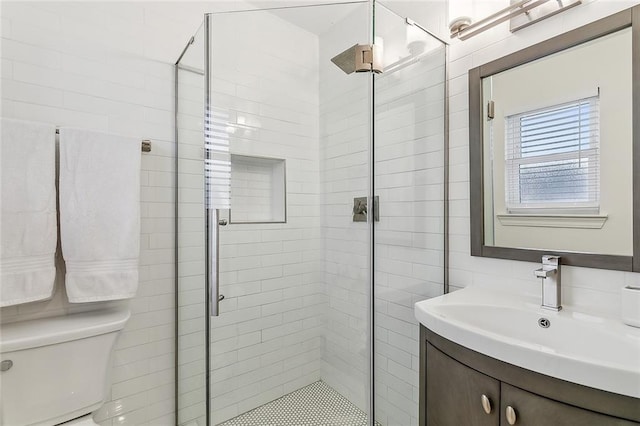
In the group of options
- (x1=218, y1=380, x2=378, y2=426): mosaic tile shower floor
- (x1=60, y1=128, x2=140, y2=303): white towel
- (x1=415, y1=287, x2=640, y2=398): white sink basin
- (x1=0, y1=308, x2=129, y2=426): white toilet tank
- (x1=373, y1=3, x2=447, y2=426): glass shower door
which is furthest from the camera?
(x1=218, y1=380, x2=378, y2=426): mosaic tile shower floor

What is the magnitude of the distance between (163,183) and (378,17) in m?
1.28

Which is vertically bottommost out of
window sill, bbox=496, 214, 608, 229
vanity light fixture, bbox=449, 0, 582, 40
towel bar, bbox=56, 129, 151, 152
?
window sill, bbox=496, 214, 608, 229

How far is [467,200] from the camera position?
4.69ft

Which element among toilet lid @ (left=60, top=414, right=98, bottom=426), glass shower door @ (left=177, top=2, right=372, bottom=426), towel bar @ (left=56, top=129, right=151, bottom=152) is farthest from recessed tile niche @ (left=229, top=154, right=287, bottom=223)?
toilet lid @ (left=60, top=414, right=98, bottom=426)

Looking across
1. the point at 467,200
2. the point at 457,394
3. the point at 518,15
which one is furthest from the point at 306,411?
the point at 518,15

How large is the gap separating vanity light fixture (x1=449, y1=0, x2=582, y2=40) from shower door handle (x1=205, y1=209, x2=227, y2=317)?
135 cm

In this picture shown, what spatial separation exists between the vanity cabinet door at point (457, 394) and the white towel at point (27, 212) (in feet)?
4.79

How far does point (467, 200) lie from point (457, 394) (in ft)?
2.65

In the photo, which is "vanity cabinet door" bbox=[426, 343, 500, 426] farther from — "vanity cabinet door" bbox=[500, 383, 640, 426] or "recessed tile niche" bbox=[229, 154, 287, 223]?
"recessed tile niche" bbox=[229, 154, 287, 223]

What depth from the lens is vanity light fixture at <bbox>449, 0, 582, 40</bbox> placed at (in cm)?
115

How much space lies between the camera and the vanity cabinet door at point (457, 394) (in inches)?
33.8

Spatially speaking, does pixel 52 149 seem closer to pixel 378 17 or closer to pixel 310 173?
pixel 310 173

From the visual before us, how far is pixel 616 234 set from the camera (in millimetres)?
1032

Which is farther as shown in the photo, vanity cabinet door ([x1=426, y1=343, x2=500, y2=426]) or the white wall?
the white wall
